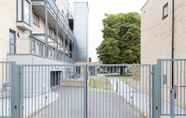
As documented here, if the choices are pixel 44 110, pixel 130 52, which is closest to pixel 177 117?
pixel 44 110

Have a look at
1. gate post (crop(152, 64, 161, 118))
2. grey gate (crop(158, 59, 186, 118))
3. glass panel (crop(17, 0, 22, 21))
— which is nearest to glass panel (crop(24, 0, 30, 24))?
glass panel (crop(17, 0, 22, 21))

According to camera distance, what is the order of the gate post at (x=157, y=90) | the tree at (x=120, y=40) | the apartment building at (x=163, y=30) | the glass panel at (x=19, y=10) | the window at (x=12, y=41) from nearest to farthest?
the gate post at (x=157, y=90) → the apartment building at (x=163, y=30) → the window at (x=12, y=41) → the glass panel at (x=19, y=10) → the tree at (x=120, y=40)

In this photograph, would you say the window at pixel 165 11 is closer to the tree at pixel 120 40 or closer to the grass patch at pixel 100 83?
the grass patch at pixel 100 83

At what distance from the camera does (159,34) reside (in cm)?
1997

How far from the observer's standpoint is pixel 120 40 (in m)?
52.7

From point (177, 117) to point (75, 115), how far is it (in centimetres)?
353

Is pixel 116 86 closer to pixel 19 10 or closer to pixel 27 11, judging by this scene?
pixel 19 10

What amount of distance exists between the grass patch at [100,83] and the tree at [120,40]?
38.2 metres

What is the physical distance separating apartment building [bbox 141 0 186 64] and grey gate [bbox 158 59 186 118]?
0.75 m

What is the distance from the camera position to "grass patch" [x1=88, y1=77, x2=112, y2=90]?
1076 centimetres

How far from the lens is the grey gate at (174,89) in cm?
1076

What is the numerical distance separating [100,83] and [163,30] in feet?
28.5

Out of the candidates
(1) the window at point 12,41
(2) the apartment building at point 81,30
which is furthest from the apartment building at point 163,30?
(2) the apartment building at point 81,30

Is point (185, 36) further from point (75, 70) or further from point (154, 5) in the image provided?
point (154, 5)
